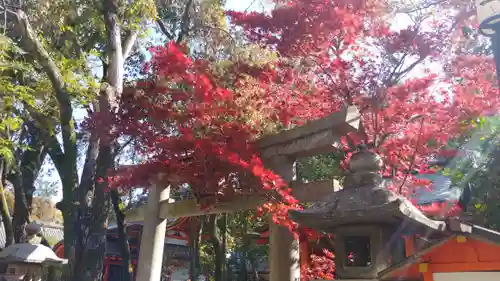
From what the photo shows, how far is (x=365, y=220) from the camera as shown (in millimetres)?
3645

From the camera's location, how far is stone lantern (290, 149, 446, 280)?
345 cm

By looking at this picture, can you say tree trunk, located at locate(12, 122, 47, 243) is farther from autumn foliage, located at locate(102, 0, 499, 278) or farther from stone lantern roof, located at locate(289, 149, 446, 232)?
stone lantern roof, located at locate(289, 149, 446, 232)

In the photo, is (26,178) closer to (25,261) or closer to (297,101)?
(25,261)

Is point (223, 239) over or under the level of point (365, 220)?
over

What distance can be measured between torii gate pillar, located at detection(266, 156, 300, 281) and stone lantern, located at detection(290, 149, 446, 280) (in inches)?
50.1

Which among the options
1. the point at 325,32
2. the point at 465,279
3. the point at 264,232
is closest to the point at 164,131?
the point at 325,32

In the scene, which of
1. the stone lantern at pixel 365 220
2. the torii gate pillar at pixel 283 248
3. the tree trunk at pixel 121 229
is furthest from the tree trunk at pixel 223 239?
the stone lantern at pixel 365 220

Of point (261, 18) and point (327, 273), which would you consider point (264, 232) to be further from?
point (261, 18)

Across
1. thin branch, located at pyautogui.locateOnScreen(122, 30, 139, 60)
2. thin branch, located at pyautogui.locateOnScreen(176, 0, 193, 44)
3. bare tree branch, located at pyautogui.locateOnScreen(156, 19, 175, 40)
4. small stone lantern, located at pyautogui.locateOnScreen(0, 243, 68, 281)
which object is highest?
bare tree branch, located at pyautogui.locateOnScreen(156, 19, 175, 40)

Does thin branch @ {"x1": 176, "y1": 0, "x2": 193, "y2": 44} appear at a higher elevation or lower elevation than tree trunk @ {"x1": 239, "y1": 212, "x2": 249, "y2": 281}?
higher

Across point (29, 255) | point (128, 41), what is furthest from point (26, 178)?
point (29, 255)

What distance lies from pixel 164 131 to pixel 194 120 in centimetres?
71

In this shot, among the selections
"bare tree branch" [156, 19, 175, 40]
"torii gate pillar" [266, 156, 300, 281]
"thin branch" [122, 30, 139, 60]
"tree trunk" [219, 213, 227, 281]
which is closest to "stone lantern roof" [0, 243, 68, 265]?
"torii gate pillar" [266, 156, 300, 281]

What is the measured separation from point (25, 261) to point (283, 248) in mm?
3802
